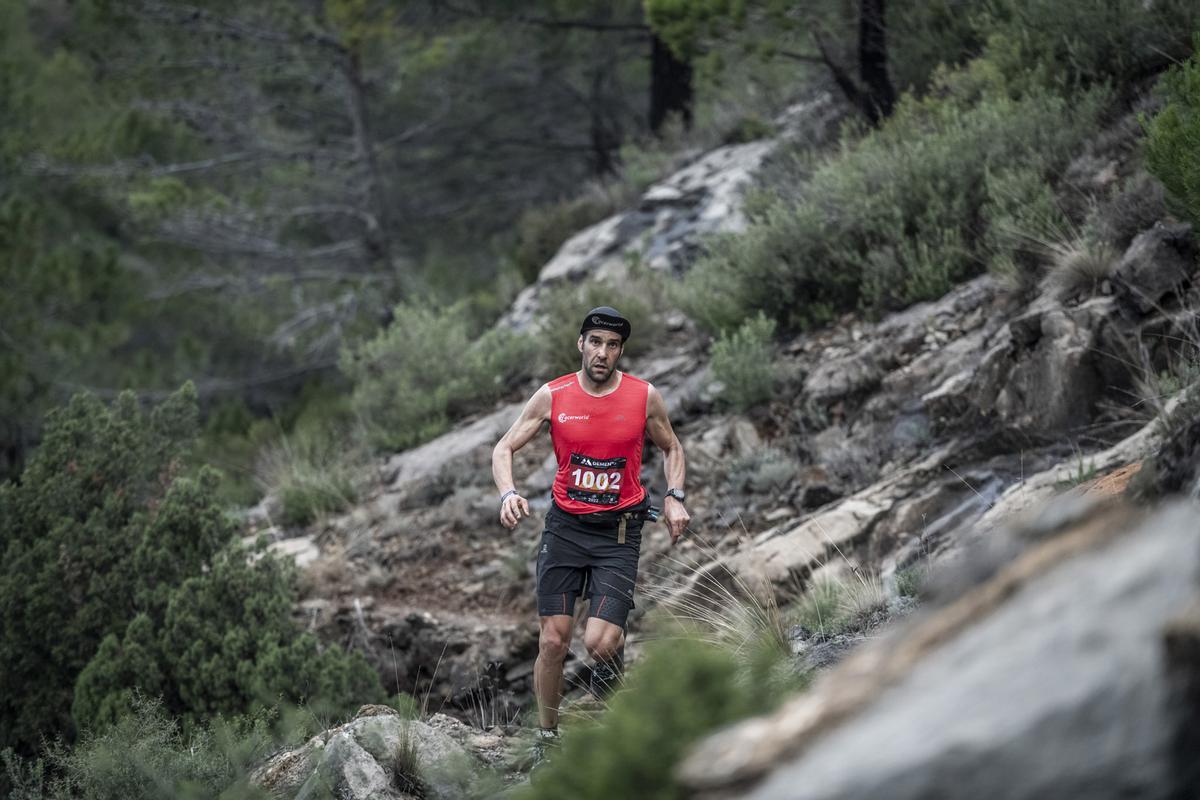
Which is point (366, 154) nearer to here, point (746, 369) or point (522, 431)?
point (746, 369)

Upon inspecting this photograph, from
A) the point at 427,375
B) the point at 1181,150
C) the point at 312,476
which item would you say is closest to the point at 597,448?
the point at 1181,150

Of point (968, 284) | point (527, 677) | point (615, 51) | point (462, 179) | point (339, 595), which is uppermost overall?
point (615, 51)

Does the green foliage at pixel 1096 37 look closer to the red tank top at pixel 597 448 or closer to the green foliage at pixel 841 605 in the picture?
the green foliage at pixel 841 605

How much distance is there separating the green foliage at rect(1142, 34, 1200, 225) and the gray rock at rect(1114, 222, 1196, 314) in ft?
0.98

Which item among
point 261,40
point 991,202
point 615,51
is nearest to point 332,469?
point 991,202

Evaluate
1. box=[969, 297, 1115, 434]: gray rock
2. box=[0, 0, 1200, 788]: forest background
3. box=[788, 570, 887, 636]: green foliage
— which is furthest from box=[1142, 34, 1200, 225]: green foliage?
box=[788, 570, 887, 636]: green foliage

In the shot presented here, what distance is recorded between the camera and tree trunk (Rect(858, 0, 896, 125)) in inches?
473

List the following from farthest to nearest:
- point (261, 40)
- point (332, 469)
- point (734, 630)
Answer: point (261, 40)
point (332, 469)
point (734, 630)

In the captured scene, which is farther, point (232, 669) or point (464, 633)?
point (464, 633)

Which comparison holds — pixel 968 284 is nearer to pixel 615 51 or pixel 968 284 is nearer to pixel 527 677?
pixel 527 677

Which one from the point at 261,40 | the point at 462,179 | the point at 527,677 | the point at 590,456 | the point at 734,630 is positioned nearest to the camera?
the point at 590,456

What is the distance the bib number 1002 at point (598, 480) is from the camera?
5.44 meters

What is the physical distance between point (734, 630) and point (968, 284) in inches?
162

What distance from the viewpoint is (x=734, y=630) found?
5.88 meters
